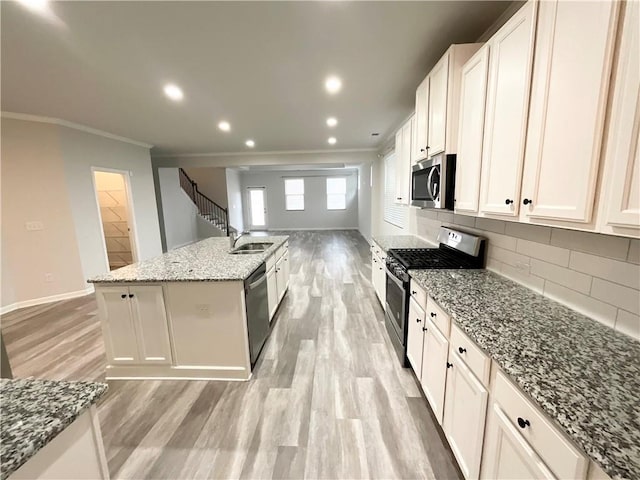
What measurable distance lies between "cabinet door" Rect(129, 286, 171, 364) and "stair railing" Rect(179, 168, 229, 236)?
24.3ft

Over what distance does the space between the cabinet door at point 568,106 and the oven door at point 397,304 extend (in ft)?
3.72

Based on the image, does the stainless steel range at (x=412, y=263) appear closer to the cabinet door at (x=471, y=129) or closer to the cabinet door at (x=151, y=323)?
the cabinet door at (x=471, y=129)

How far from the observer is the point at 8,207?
142 inches

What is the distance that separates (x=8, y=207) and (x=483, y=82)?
5.74 m

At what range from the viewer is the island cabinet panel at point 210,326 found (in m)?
2.11

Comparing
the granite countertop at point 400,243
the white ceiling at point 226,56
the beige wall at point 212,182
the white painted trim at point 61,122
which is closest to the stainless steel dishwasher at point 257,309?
the granite countertop at point 400,243

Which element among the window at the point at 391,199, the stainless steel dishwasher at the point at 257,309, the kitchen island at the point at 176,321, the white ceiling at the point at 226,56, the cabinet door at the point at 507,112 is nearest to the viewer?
the cabinet door at the point at 507,112

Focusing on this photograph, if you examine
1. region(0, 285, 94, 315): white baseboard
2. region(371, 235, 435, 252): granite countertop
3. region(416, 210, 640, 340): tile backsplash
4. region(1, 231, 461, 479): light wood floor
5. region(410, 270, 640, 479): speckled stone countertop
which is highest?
region(416, 210, 640, 340): tile backsplash

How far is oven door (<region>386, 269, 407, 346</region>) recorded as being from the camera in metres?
2.17

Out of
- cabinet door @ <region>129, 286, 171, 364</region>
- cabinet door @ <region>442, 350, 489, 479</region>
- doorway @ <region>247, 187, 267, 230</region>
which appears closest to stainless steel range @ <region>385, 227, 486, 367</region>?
cabinet door @ <region>442, 350, 489, 479</region>

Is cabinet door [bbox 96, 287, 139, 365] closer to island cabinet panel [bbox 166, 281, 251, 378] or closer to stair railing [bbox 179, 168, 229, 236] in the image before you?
island cabinet panel [bbox 166, 281, 251, 378]

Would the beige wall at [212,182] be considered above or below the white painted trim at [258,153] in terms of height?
below

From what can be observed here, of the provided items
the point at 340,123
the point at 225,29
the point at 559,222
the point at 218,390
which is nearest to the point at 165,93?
the point at 225,29

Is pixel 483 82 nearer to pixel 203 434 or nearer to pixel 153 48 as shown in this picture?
pixel 153 48
